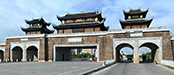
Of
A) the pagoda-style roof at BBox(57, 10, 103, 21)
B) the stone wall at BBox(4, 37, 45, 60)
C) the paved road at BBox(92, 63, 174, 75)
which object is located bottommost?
the paved road at BBox(92, 63, 174, 75)

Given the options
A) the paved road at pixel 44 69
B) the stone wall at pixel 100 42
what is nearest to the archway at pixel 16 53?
the stone wall at pixel 100 42

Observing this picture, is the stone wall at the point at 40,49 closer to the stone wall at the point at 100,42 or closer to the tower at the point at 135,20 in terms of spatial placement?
the stone wall at the point at 100,42

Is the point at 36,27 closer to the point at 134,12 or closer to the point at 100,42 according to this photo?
the point at 100,42

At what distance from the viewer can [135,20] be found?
36.4 m

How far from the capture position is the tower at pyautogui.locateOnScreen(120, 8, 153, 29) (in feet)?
118

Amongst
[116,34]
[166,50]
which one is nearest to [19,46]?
[116,34]

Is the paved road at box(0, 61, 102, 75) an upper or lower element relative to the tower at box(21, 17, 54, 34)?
lower

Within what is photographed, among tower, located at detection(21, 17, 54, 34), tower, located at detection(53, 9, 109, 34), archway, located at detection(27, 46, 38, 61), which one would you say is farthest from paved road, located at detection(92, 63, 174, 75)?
tower, located at detection(21, 17, 54, 34)

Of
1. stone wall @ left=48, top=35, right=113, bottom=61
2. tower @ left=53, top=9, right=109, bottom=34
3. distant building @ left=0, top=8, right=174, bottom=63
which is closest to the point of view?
distant building @ left=0, top=8, right=174, bottom=63

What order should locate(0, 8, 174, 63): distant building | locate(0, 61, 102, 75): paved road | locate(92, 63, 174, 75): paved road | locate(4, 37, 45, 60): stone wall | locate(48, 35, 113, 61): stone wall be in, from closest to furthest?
locate(0, 61, 102, 75): paved road, locate(92, 63, 174, 75): paved road, locate(0, 8, 174, 63): distant building, locate(48, 35, 113, 61): stone wall, locate(4, 37, 45, 60): stone wall

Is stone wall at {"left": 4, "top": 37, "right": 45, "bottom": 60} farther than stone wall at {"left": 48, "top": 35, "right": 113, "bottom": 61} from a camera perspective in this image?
Yes

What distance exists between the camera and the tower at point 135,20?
118 feet

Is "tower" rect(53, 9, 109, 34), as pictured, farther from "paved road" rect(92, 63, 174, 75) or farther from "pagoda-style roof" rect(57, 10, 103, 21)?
"paved road" rect(92, 63, 174, 75)

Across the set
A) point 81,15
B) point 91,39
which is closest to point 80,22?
point 81,15
